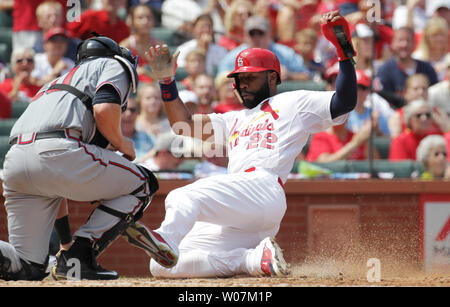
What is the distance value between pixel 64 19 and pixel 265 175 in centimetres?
507

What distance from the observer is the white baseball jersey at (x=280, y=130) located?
5.08m

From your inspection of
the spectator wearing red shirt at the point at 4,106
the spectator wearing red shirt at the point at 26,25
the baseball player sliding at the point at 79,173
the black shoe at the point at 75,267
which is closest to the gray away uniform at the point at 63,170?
the baseball player sliding at the point at 79,173

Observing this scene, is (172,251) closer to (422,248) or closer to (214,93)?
(422,248)

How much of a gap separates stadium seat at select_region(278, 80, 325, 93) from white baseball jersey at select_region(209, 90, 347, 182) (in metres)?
3.11

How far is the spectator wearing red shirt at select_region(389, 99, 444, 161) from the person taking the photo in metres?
7.65

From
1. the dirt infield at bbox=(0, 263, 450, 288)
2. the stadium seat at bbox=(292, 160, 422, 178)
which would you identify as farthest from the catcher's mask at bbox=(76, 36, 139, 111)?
the stadium seat at bbox=(292, 160, 422, 178)

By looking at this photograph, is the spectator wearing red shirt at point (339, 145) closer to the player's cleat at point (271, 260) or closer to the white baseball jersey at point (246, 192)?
the white baseball jersey at point (246, 192)

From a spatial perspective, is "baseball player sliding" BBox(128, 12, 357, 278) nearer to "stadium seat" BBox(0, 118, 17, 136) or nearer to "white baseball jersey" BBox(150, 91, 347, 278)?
"white baseball jersey" BBox(150, 91, 347, 278)

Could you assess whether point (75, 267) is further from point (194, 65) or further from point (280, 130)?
point (194, 65)

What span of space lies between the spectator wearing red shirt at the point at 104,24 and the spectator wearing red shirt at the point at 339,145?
9.43 feet

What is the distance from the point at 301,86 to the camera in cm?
848

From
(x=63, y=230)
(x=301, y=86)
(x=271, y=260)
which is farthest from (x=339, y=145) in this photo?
(x=63, y=230)

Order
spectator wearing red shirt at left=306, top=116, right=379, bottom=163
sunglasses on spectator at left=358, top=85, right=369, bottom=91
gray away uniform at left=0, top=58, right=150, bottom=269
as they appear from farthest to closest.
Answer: sunglasses on spectator at left=358, top=85, right=369, bottom=91 < spectator wearing red shirt at left=306, top=116, right=379, bottom=163 < gray away uniform at left=0, top=58, right=150, bottom=269
